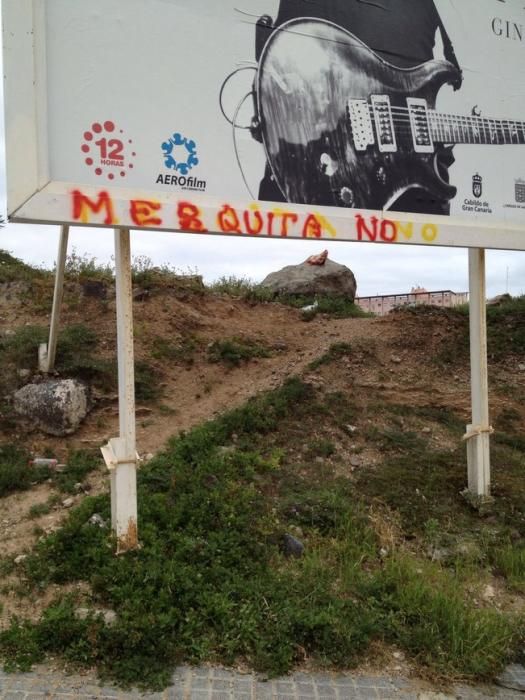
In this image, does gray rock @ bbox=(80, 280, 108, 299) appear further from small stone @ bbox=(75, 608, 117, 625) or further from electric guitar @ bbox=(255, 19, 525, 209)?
small stone @ bbox=(75, 608, 117, 625)

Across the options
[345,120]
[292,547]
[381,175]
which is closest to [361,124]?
[345,120]

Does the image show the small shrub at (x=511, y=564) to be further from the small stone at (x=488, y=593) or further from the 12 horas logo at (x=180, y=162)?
the 12 horas logo at (x=180, y=162)

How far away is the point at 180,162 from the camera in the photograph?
346 cm

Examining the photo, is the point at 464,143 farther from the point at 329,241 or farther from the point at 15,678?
the point at 15,678

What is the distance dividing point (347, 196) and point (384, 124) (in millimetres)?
663

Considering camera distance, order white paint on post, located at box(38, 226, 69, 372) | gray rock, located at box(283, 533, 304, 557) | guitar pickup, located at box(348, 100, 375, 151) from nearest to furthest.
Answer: gray rock, located at box(283, 533, 304, 557)
guitar pickup, located at box(348, 100, 375, 151)
white paint on post, located at box(38, 226, 69, 372)

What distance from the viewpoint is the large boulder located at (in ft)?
17.4

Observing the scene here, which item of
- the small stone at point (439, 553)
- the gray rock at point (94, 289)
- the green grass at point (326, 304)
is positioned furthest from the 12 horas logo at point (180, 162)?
the green grass at point (326, 304)

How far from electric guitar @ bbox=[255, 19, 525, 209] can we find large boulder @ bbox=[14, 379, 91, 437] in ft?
9.37

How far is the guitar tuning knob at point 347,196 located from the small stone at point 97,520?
260 centimetres

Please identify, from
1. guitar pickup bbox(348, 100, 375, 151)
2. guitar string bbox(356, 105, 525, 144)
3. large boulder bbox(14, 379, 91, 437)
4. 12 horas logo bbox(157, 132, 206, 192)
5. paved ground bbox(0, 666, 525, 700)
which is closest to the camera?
paved ground bbox(0, 666, 525, 700)

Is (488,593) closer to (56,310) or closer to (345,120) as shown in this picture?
(345,120)

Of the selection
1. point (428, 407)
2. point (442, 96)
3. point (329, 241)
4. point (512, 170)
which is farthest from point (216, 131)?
point (428, 407)

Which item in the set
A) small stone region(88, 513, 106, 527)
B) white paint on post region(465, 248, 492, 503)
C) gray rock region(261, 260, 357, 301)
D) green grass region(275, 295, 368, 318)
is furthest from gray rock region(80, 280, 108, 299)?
white paint on post region(465, 248, 492, 503)
